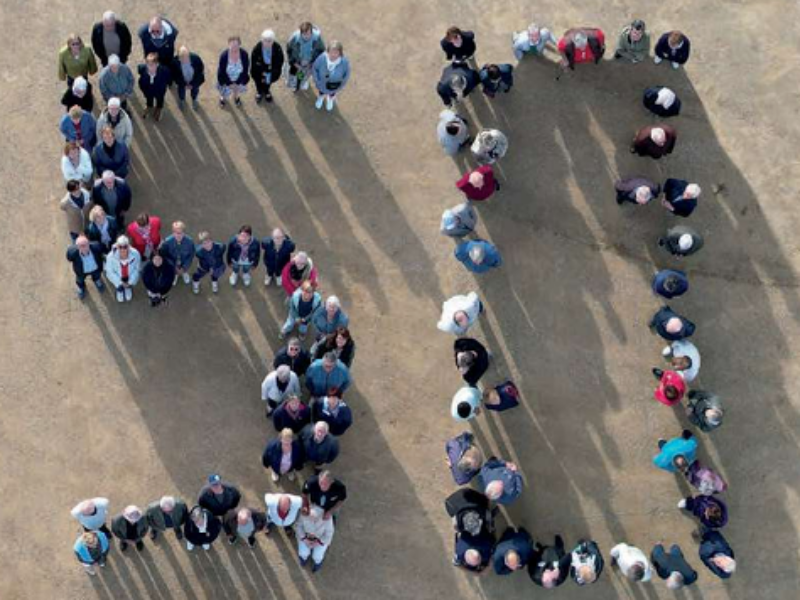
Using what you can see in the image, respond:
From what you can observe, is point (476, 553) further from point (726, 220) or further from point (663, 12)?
point (663, 12)

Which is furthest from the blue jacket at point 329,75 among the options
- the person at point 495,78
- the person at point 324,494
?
the person at point 324,494

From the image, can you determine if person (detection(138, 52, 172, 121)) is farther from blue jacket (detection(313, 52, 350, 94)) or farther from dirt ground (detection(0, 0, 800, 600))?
blue jacket (detection(313, 52, 350, 94))

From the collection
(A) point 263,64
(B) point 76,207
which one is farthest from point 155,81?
(B) point 76,207

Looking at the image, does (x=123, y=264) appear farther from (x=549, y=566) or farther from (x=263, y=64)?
(x=549, y=566)

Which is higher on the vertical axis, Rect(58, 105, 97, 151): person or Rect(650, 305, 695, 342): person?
Rect(58, 105, 97, 151): person

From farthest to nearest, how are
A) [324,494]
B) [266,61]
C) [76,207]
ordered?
[266,61] < [76,207] < [324,494]

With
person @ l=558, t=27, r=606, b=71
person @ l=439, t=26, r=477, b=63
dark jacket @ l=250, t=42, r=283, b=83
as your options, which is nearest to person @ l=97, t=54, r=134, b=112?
dark jacket @ l=250, t=42, r=283, b=83
